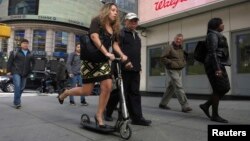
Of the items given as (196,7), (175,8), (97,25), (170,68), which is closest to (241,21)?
(196,7)

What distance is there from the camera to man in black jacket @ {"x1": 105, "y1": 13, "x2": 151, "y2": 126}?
17.3 feet

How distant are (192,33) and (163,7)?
2.15m

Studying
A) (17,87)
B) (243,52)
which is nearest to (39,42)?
(243,52)

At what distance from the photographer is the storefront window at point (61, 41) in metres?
57.3

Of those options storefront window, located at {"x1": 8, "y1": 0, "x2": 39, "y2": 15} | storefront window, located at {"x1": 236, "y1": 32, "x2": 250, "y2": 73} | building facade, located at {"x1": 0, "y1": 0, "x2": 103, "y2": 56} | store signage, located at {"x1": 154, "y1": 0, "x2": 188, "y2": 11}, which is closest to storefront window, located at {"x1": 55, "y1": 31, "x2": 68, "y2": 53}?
building facade, located at {"x1": 0, "y1": 0, "x2": 103, "y2": 56}

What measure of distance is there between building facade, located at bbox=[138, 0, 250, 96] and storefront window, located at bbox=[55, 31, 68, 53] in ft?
140

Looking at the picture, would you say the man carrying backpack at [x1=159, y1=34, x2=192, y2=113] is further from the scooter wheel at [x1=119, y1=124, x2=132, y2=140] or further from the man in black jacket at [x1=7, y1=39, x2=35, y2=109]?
the man in black jacket at [x1=7, y1=39, x2=35, y2=109]

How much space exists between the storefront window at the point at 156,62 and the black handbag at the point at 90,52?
10985mm

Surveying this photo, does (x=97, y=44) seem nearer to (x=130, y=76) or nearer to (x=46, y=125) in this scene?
(x=130, y=76)

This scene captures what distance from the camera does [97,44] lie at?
450 cm

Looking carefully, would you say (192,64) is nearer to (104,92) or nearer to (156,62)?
(156,62)

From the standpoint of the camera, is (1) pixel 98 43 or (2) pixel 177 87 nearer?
(1) pixel 98 43

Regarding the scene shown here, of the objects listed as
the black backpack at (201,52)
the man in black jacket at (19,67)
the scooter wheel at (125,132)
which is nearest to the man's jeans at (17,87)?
the man in black jacket at (19,67)

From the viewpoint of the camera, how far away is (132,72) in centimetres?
544
